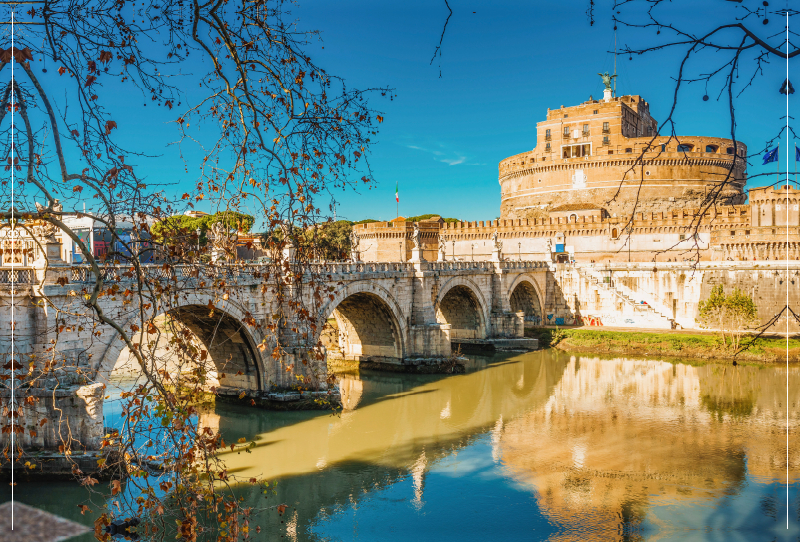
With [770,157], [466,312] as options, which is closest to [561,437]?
[770,157]

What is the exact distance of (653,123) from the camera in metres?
62.8

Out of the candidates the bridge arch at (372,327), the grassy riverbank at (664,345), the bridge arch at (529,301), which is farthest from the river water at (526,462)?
the bridge arch at (529,301)

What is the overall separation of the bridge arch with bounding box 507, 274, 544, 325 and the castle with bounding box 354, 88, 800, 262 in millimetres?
2582

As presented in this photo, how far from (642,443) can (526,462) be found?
3.61 m

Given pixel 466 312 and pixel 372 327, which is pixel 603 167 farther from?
pixel 372 327

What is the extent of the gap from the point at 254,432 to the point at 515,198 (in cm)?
4255

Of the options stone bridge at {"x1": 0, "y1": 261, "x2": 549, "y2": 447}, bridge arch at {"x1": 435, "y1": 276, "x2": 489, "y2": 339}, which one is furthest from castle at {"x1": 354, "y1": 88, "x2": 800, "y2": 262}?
stone bridge at {"x1": 0, "y1": 261, "x2": 549, "y2": 447}

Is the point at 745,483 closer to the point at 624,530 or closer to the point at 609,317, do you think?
the point at 624,530

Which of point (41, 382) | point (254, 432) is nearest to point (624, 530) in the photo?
point (254, 432)

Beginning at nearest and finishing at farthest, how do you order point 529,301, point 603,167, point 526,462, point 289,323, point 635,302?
point 526,462
point 289,323
point 635,302
point 529,301
point 603,167

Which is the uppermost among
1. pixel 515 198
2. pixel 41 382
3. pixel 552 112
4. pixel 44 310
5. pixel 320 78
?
pixel 552 112

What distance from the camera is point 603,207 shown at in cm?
4850

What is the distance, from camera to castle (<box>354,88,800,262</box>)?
123 ft

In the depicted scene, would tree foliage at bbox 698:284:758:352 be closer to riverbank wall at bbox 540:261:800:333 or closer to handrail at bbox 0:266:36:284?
riverbank wall at bbox 540:261:800:333
